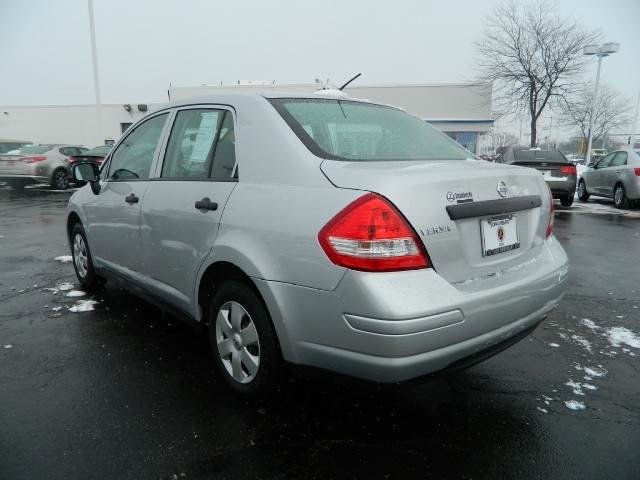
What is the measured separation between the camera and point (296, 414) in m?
2.49

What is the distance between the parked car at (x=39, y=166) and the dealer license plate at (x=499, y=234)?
17.4 metres

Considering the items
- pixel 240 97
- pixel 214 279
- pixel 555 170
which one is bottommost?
pixel 214 279

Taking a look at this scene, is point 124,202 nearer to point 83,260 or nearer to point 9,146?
point 83,260

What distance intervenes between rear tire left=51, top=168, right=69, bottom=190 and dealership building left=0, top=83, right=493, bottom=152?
9.69m

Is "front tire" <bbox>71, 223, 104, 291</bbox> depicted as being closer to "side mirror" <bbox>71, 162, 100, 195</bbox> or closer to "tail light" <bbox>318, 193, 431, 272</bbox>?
"side mirror" <bbox>71, 162, 100, 195</bbox>

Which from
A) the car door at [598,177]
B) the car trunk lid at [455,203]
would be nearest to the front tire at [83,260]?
the car trunk lid at [455,203]

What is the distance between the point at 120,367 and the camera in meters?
3.02

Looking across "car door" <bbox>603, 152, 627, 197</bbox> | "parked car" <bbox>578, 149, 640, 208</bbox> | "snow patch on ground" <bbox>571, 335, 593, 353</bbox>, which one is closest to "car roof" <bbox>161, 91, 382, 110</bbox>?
"snow patch on ground" <bbox>571, 335, 593, 353</bbox>

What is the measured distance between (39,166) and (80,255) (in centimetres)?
1392

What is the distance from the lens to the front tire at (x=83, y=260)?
438 cm

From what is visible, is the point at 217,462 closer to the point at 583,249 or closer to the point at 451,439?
the point at 451,439

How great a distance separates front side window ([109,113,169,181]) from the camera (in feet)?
11.3

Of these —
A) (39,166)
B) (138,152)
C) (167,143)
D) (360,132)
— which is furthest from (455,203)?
(39,166)

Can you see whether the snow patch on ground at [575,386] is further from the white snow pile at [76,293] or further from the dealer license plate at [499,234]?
the white snow pile at [76,293]
